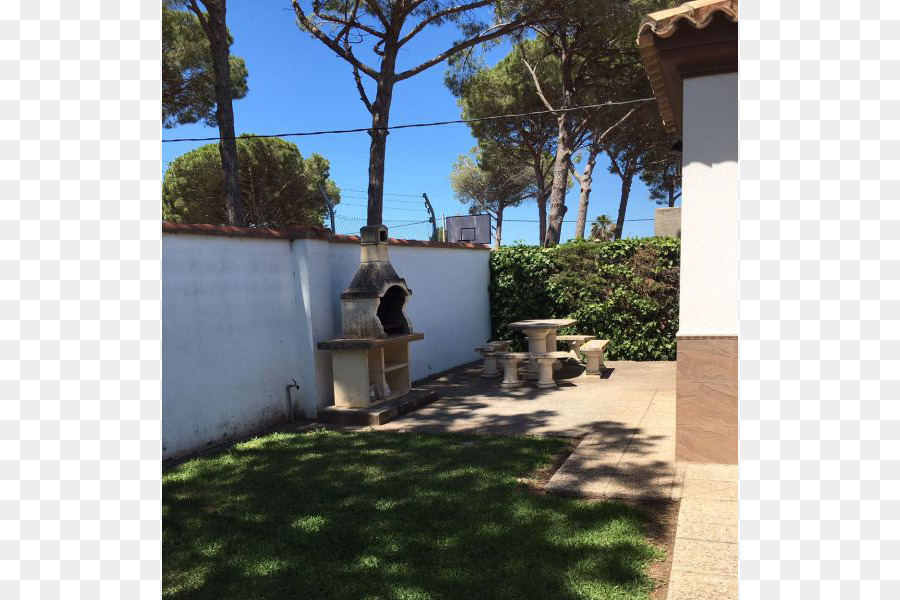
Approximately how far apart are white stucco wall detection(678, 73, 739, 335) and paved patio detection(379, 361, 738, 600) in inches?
41.2

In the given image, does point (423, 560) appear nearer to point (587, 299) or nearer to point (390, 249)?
point (390, 249)

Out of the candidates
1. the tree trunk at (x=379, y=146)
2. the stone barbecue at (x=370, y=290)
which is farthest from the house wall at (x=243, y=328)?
the tree trunk at (x=379, y=146)

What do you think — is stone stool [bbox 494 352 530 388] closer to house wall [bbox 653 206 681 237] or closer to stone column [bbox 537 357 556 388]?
stone column [bbox 537 357 556 388]

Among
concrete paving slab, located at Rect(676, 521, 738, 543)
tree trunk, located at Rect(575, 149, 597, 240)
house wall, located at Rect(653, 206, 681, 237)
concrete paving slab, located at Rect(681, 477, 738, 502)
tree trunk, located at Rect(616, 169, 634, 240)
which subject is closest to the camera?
concrete paving slab, located at Rect(676, 521, 738, 543)

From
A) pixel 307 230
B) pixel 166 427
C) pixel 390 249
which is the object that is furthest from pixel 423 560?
pixel 390 249

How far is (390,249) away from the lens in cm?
825

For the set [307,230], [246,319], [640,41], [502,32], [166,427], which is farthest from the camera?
[502,32]

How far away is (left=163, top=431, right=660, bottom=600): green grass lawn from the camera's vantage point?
2.71 metres

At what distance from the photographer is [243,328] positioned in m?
5.83

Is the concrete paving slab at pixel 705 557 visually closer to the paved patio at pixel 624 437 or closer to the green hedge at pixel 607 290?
the paved patio at pixel 624 437

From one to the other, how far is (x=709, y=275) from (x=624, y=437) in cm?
169

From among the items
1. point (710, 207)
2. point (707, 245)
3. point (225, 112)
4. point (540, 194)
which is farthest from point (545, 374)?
point (540, 194)

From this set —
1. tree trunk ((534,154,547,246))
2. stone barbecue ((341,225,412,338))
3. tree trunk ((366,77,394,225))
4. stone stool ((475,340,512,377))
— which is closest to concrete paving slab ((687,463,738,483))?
stone barbecue ((341,225,412,338))
